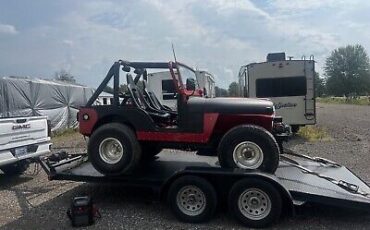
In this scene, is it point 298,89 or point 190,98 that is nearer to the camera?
point 190,98

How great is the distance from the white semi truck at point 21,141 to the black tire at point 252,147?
4127 millimetres

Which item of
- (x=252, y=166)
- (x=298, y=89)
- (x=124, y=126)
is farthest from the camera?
(x=298, y=89)

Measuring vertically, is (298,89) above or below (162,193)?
above

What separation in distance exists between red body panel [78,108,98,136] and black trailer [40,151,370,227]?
72 centimetres

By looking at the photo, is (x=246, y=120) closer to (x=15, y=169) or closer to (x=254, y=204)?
(x=254, y=204)

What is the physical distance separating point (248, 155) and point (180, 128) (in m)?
1.13

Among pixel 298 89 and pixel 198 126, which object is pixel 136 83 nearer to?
pixel 198 126

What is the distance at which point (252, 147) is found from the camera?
5.61 meters

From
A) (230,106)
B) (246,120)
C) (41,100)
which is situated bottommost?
(246,120)

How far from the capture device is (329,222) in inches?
208

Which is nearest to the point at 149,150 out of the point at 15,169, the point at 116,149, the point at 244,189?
the point at 116,149

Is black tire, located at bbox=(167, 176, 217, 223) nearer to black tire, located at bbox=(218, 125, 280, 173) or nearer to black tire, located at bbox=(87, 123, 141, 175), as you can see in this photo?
black tire, located at bbox=(218, 125, 280, 173)

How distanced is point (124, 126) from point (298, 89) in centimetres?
919

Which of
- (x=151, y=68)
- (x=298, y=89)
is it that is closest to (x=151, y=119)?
(x=151, y=68)
